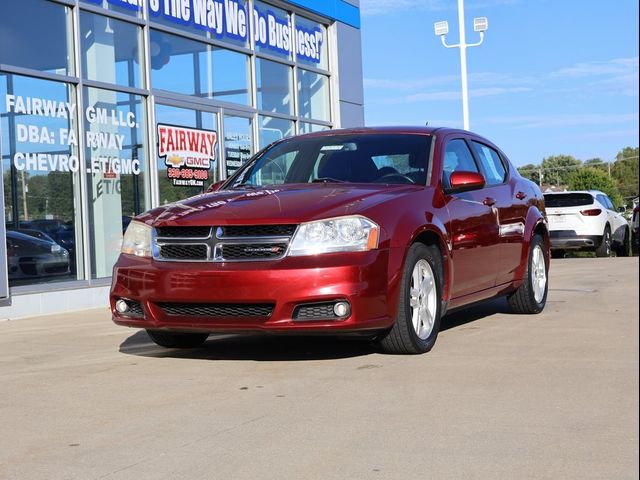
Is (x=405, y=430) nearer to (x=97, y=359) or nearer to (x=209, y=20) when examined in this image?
(x=97, y=359)

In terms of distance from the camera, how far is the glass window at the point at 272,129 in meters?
15.1

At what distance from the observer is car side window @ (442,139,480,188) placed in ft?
22.0

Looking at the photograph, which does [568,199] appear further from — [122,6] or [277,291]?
[277,291]

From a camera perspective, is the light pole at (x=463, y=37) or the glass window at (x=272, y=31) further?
the light pole at (x=463, y=37)

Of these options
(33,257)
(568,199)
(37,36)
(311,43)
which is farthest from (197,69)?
(568,199)

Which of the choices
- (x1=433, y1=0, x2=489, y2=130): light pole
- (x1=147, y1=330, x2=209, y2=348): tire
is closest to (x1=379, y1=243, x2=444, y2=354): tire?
(x1=147, y1=330, x2=209, y2=348): tire

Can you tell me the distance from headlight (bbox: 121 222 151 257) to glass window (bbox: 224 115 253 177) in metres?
7.88

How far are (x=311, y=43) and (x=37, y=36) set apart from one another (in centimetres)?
721

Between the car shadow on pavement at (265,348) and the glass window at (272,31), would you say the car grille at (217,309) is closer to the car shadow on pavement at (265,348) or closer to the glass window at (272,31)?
the car shadow on pavement at (265,348)

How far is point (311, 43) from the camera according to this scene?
1677cm

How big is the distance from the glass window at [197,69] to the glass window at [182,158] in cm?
34

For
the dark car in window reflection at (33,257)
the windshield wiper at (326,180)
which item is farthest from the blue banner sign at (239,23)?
the windshield wiper at (326,180)

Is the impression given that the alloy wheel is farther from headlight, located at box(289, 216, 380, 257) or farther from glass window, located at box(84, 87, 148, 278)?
glass window, located at box(84, 87, 148, 278)

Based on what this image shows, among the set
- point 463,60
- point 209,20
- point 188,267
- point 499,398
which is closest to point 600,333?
point 499,398
